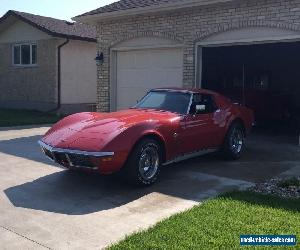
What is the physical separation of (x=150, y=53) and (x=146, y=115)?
651 centimetres

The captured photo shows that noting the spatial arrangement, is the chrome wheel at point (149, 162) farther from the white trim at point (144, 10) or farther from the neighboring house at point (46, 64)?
the neighboring house at point (46, 64)

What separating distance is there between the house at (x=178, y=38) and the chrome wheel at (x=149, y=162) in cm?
537

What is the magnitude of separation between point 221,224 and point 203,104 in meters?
3.50

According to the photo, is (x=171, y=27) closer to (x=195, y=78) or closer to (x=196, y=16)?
(x=196, y=16)

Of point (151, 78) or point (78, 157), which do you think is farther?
point (151, 78)

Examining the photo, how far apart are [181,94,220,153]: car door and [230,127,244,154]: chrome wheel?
24.8 inches

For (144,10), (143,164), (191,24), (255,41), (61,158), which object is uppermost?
(144,10)

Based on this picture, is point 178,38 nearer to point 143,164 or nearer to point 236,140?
point 236,140

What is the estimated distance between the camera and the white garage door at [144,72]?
12477mm

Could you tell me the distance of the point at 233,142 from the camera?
8547mm

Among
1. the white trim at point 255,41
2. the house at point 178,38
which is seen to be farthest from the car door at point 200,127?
the house at point 178,38

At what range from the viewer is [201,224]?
4664 millimetres

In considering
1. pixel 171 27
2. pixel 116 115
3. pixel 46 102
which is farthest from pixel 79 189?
pixel 46 102

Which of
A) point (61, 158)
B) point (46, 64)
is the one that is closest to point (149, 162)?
point (61, 158)
